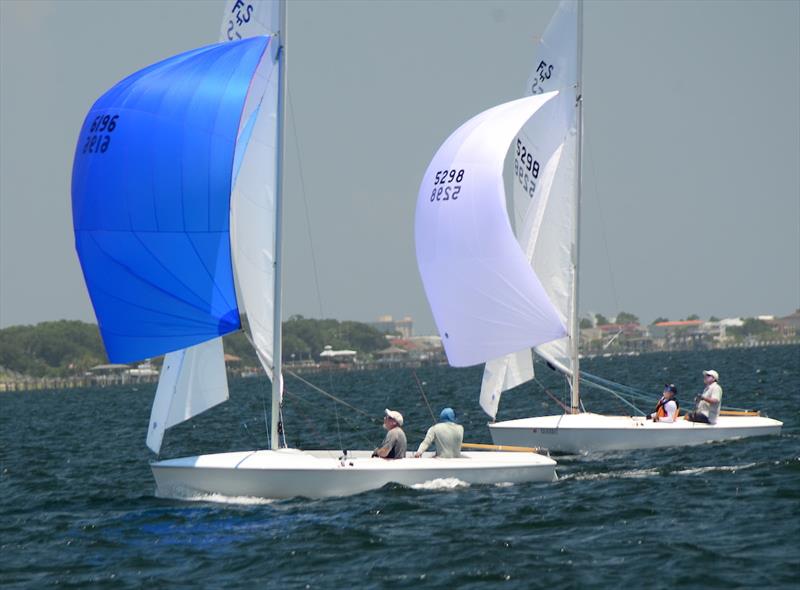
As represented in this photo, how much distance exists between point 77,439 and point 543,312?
18.1 meters

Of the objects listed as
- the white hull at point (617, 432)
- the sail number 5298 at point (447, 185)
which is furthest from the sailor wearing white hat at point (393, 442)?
the white hull at point (617, 432)

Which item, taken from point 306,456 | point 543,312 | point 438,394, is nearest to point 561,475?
point 543,312

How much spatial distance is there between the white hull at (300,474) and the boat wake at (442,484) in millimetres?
32

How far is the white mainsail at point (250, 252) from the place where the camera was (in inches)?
727

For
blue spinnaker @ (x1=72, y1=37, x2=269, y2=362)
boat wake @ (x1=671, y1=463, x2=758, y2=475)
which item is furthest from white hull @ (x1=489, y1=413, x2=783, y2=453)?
blue spinnaker @ (x1=72, y1=37, x2=269, y2=362)

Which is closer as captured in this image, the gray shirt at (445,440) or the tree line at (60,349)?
the gray shirt at (445,440)

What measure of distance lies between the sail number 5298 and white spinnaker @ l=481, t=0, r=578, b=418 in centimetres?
407

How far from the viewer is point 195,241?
58.4ft

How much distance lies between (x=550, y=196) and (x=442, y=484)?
357 inches

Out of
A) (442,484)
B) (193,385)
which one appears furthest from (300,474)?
(193,385)

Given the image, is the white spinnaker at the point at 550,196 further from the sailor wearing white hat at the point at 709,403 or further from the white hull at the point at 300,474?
the white hull at the point at 300,474

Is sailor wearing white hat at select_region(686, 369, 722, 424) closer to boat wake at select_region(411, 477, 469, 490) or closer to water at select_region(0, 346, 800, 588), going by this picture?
water at select_region(0, 346, 800, 588)

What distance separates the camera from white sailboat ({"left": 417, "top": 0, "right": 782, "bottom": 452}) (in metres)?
21.2

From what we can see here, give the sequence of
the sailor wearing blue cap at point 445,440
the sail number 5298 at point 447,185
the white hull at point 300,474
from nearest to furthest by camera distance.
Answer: the white hull at point 300,474 < the sailor wearing blue cap at point 445,440 < the sail number 5298 at point 447,185
